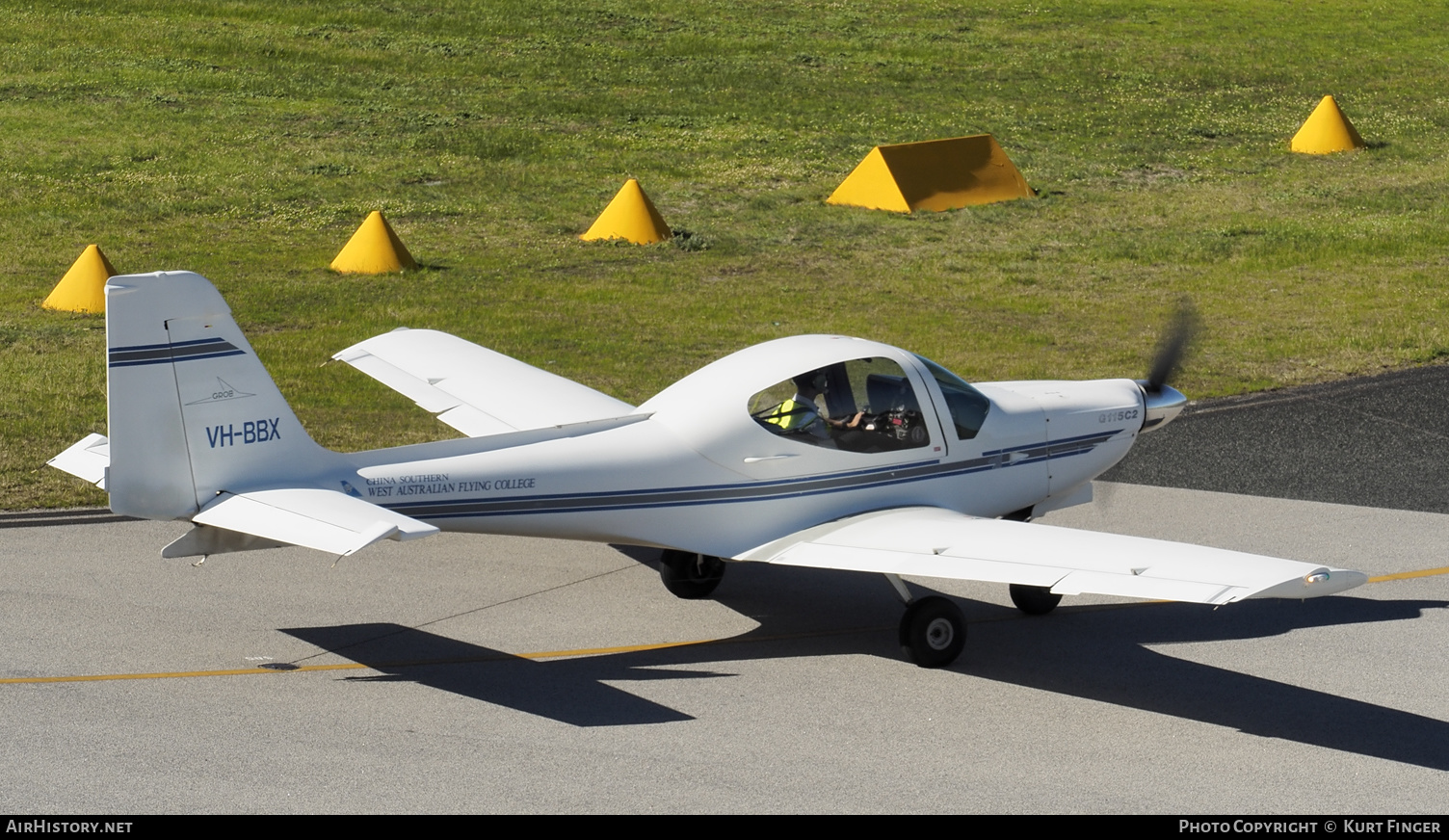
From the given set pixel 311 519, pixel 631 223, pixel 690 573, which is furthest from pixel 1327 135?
pixel 311 519

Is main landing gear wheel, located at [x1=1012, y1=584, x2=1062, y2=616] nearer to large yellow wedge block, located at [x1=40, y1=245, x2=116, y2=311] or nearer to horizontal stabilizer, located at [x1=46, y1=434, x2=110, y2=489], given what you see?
horizontal stabilizer, located at [x1=46, y1=434, x2=110, y2=489]

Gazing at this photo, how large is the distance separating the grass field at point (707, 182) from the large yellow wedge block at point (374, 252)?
1.46 feet

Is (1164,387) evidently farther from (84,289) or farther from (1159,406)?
(84,289)

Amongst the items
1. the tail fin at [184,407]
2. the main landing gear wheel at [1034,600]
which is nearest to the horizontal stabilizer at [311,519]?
the tail fin at [184,407]

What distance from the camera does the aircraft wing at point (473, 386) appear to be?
12.8 metres

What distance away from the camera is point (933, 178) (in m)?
27.9

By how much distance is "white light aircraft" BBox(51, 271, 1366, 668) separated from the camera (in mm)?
9180

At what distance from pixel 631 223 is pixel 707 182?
449 cm

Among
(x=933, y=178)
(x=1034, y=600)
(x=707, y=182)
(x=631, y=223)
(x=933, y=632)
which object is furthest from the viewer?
(x=707, y=182)

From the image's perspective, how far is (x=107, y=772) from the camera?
869 cm

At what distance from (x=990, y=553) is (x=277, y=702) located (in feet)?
15.6

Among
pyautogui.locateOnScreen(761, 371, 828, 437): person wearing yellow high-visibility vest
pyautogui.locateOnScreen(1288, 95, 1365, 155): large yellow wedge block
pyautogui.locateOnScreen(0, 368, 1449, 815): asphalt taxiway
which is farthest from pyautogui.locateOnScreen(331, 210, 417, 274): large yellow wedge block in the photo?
pyautogui.locateOnScreen(1288, 95, 1365, 155): large yellow wedge block

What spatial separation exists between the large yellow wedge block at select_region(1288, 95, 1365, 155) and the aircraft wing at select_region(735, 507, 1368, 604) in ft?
80.0

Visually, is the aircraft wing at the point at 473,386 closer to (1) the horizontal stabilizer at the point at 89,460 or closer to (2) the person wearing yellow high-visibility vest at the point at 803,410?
(2) the person wearing yellow high-visibility vest at the point at 803,410
